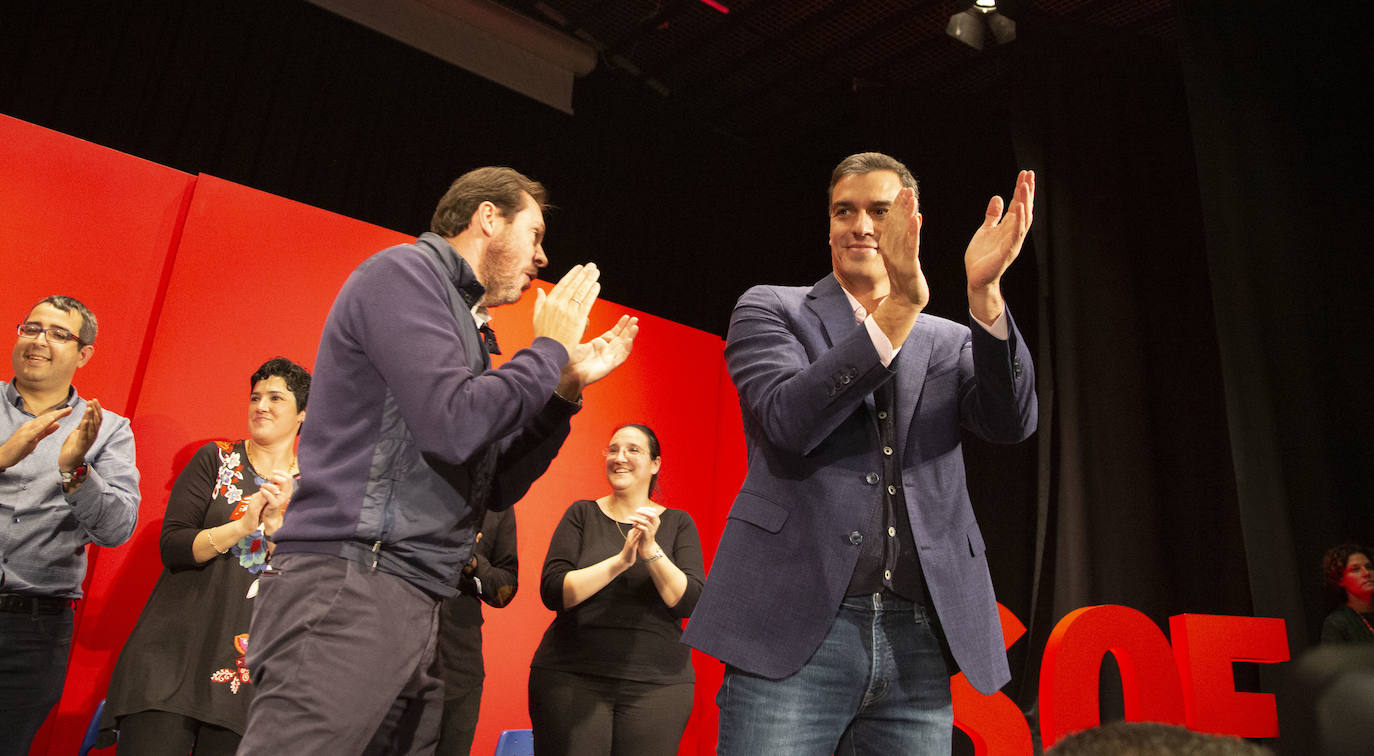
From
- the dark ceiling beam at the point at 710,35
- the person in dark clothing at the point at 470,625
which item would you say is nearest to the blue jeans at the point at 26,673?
the person in dark clothing at the point at 470,625

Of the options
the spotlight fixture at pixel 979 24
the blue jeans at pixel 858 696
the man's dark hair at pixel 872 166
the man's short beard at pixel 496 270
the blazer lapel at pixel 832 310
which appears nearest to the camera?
the blue jeans at pixel 858 696

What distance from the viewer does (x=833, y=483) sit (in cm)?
143

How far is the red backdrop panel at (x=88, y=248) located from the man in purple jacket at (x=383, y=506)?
2.77 meters

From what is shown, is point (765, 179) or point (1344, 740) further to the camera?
point (765, 179)

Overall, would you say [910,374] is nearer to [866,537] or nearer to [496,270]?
[866,537]

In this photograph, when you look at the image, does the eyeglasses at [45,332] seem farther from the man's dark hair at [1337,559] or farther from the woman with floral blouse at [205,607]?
the man's dark hair at [1337,559]

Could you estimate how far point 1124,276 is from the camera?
16.6ft

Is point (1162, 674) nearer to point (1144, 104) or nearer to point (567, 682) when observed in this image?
point (567, 682)

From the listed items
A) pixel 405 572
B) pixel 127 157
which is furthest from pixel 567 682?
pixel 127 157

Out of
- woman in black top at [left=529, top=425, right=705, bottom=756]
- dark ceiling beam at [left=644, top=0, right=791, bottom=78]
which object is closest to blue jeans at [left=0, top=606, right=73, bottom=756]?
woman in black top at [left=529, top=425, right=705, bottom=756]

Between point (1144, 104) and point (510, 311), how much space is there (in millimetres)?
3762

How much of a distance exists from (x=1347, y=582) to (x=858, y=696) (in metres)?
3.59

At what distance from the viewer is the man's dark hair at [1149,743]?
29.3 inches

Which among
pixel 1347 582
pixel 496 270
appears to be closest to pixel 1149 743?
pixel 496 270
